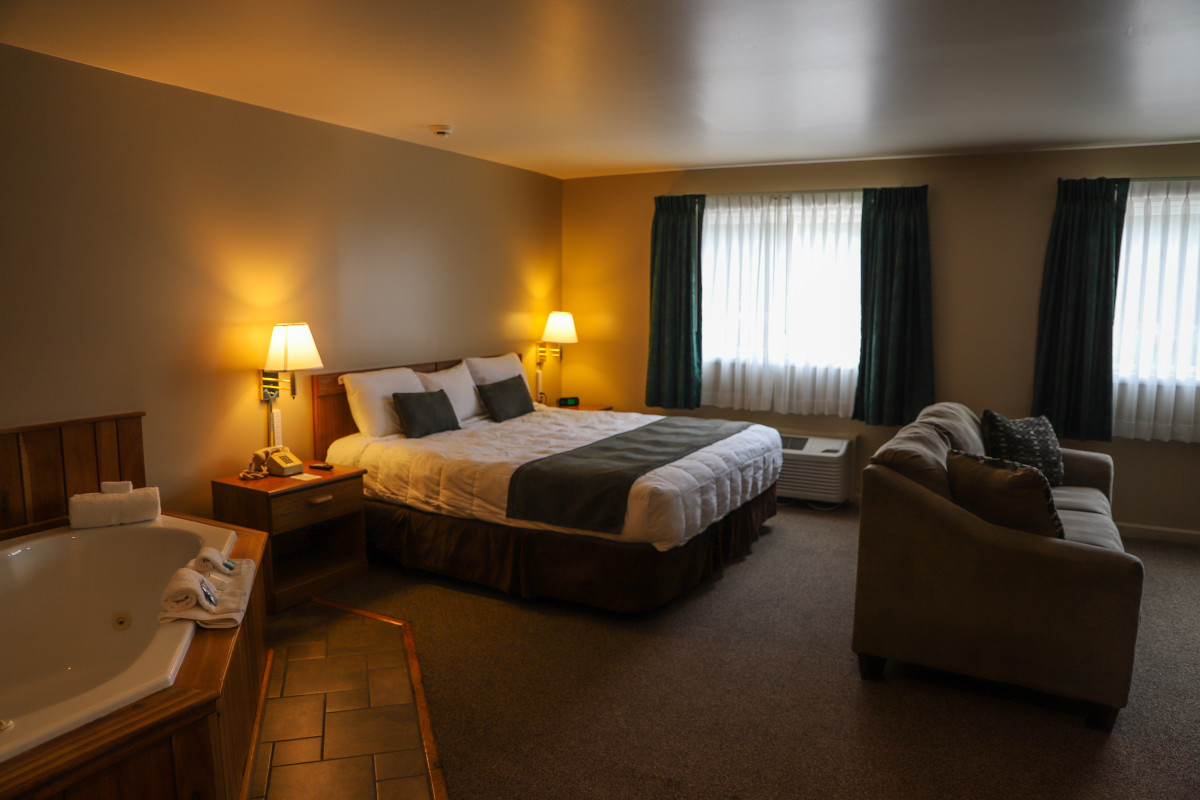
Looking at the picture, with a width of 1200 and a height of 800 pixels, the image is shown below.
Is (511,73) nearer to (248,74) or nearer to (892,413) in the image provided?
(248,74)

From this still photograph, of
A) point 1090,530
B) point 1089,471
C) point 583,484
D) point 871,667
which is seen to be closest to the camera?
point 871,667

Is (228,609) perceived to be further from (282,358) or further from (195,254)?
(195,254)

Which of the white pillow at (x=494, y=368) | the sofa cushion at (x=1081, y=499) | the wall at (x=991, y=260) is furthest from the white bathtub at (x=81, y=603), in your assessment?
the wall at (x=991, y=260)

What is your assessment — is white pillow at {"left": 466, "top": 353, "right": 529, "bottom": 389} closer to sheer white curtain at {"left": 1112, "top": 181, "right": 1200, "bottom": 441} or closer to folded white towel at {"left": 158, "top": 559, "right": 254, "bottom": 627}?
folded white towel at {"left": 158, "top": 559, "right": 254, "bottom": 627}

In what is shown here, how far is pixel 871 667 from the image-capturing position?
2.94 meters

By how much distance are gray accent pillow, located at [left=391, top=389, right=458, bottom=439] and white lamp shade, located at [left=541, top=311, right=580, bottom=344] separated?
5.05ft

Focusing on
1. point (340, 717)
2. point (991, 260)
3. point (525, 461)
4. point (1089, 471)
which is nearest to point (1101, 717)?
point (1089, 471)

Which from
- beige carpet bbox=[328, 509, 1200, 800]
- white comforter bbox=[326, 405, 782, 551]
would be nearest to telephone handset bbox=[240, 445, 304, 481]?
white comforter bbox=[326, 405, 782, 551]

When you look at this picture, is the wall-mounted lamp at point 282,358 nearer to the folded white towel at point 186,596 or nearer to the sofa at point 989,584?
the folded white towel at point 186,596

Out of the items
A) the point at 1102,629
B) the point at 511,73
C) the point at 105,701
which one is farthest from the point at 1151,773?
the point at 511,73

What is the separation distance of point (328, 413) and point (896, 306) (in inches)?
146

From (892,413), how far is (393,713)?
3933 millimetres

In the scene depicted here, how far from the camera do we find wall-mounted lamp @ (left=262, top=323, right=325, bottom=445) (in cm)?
381

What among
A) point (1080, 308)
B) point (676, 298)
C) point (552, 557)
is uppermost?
point (676, 298)
